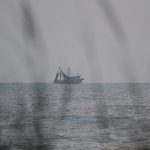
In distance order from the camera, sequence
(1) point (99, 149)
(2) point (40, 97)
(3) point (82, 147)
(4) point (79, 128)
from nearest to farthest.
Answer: (2) point (40, 97) < (1) point (99, 149) < (3) point (82, 147) < (4) point (79, 128)

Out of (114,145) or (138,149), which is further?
(114,145)

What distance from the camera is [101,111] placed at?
2.53m

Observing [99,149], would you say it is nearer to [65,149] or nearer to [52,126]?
[65,149]

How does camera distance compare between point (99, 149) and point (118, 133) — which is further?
point (118, 133)

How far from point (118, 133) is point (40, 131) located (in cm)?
1904

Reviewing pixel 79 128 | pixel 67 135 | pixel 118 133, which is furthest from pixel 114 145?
pixel 79 128

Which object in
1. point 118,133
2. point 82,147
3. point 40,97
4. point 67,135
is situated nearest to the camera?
point 40,97

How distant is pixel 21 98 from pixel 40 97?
0.93ft

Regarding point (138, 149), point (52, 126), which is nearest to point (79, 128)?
point (52, 126)

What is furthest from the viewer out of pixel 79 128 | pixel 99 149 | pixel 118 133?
pixel 79 128

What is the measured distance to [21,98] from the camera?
250 cm

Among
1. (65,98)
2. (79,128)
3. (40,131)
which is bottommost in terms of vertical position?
(79,128)

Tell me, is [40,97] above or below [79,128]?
above

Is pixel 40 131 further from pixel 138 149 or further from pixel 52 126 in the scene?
pixel 52 126
